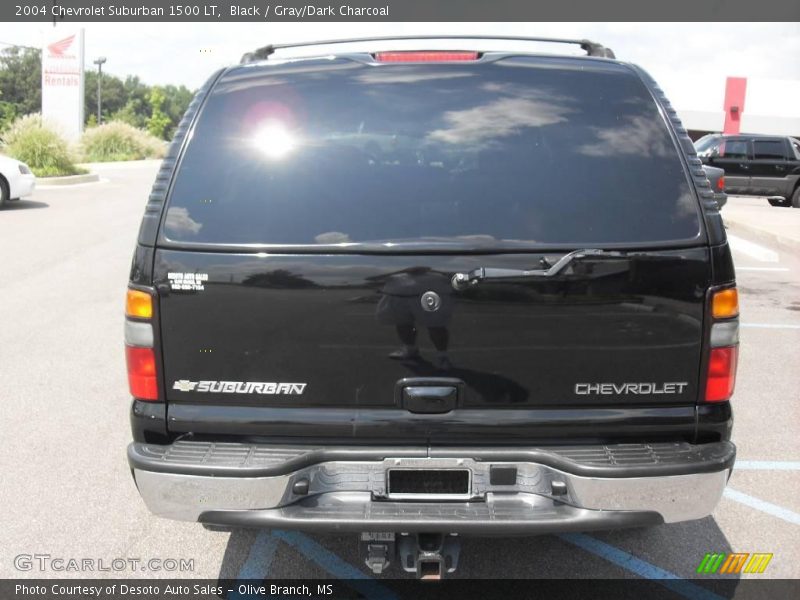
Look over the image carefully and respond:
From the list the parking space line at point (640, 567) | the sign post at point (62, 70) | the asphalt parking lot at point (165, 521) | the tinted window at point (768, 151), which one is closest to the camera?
the parking space line at point (640, 567)

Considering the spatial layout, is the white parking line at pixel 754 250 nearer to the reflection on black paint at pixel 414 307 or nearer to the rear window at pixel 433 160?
the rear window at pixel 433 160

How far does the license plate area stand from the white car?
16.3 meters

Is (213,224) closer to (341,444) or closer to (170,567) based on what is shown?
(341,444)

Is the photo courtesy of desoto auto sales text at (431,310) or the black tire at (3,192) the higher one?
the photo courtesy of desoto auto sales text at (431,310)

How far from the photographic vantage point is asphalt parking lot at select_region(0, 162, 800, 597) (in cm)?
359

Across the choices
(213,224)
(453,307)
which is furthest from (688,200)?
(213,224)

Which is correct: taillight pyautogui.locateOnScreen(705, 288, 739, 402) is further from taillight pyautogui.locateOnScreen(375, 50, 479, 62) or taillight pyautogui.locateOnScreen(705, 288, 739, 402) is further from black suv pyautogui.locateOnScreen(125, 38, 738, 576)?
taillight pyautogui.locateOnScreen(375, 50, 479, 62)

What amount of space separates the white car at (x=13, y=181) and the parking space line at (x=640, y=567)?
15973mm

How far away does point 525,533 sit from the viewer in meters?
2.75

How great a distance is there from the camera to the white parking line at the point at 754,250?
514 inches

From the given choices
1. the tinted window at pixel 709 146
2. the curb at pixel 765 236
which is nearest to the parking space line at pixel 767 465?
the curb at pixel 765 236

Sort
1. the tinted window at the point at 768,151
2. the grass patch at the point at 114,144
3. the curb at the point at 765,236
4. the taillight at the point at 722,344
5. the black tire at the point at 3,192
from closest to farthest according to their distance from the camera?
the taillight at the point at 722,344 → the curb at the point at 765,236 → the black tire at the point at 3,192 → the tinted window at the point at 768,151 → the grass patch at the point at 114,144

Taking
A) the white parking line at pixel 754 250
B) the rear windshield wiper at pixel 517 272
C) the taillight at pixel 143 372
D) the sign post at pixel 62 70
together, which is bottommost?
A: the white parking line at pixel 754 250

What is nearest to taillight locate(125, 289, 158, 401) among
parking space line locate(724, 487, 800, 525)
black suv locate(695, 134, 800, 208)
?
parking space line locate(724, 487, 800, 525)
